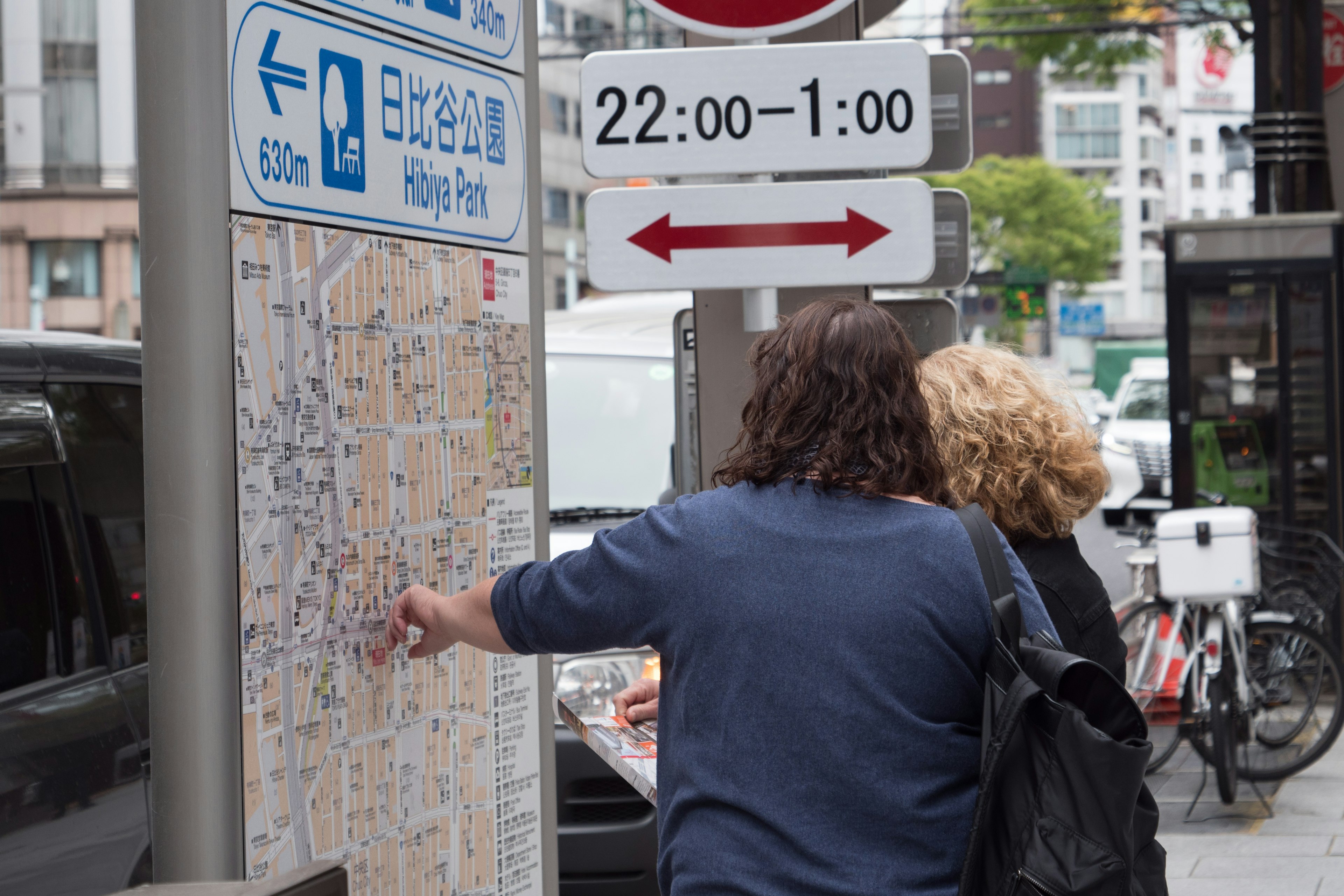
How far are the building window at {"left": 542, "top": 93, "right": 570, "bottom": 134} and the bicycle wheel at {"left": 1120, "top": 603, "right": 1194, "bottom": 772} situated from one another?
4018cm

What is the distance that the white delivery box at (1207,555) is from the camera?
20.9ft

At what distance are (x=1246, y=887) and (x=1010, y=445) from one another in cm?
368

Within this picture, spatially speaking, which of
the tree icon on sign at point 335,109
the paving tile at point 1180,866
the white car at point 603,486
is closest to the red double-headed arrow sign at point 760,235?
Result: the white car at point 603,486

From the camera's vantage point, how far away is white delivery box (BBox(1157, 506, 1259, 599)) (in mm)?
6367

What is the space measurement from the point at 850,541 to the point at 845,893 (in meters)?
0.47

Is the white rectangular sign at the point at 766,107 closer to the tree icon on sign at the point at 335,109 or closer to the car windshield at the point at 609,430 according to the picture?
the tree icon on sign at the point at 335,109

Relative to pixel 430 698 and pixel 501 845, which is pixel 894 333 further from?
pixel 501 845

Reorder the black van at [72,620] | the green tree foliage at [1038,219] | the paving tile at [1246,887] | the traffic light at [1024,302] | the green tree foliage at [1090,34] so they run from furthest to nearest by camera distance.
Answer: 1. the green tree foliage at [1038,219]
2. the traffic light at [1024,302]
3. the green tree foliage at [1090,34]
4. the paving tile at [1246,887]
5. the black van at [72,620]

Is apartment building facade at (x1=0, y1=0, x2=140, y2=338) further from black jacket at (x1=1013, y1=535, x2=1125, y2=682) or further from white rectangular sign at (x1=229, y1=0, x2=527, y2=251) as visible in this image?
black jacket at (x1=1013, y1=535, x2=1125, y2=682)

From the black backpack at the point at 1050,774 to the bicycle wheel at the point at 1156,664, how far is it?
4.93m

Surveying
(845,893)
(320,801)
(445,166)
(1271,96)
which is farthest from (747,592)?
(1271,96)

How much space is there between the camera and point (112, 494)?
144 inches

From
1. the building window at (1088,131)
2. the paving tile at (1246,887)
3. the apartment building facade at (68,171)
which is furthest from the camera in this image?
the building window at (1088,131)

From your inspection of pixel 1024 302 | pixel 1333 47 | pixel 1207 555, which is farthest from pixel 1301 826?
pixel 1024 302
